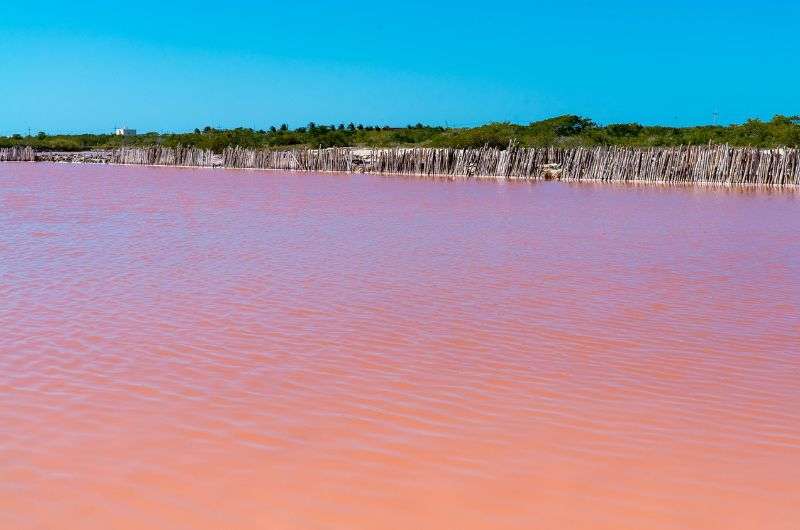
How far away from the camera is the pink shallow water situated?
246 cm

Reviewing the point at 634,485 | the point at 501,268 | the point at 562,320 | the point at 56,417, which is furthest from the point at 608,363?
the point at 501,268

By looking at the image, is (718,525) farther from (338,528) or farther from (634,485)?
(338,528)

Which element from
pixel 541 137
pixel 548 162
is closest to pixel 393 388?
pixel 548 162

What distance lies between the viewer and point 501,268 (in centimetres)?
671

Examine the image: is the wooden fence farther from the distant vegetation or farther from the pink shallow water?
the pink shallow water

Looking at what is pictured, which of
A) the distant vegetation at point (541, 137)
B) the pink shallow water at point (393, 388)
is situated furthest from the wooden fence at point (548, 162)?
the pink shallow water at point (393, 388)

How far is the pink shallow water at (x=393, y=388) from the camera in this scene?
8.07 feet

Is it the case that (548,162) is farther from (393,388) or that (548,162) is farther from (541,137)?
(393,388)

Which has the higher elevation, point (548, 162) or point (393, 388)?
point (548, 162)

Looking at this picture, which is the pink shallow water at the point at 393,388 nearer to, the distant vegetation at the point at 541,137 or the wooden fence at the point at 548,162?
the wooden fence at the point at 548,162

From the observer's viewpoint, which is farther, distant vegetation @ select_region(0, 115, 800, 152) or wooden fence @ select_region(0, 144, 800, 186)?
distant vegetation @ select_region(0, 115, 800, 152)

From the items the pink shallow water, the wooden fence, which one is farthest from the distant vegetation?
the pink shallow water

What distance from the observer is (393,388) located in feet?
11.4

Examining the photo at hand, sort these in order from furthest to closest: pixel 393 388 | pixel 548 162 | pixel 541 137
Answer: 1. pixel 541 137
2. pixel 548 162
3. pixel 393 388
